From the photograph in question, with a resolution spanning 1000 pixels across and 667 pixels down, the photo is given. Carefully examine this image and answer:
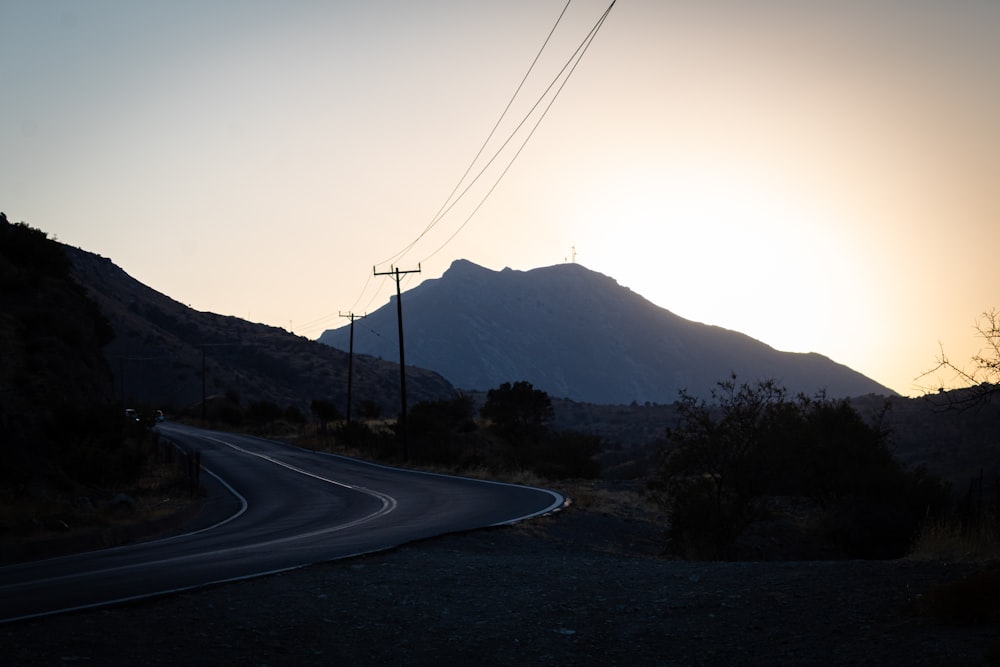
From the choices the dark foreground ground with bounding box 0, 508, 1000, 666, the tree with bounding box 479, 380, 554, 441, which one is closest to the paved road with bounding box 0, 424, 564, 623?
the dark foreground ground with bounding box 0, 508, 1000, 666

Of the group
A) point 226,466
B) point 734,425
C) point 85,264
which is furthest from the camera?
point 85,264

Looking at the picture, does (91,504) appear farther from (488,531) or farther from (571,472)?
(571,472)

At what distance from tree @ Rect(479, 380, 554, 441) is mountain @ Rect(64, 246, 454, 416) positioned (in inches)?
1303

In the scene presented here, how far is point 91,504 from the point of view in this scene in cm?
2064

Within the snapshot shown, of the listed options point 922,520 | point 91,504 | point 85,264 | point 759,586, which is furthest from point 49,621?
point 85,264

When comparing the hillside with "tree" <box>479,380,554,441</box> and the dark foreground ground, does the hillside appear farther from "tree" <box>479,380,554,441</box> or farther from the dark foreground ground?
"tree" <box>479,380,554,441</box>

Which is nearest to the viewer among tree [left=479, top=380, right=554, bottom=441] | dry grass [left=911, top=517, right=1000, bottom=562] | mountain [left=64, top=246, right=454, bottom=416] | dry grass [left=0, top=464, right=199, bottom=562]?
dry grass [left=911, top=517, right=1000, bottom=562]

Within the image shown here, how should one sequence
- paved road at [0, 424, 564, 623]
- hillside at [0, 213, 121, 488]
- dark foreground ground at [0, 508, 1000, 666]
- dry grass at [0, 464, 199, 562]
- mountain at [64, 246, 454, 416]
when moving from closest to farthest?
dark foreground ground at [0, 508, 1000, 666] < paved road at [0, 424, 564, 623] < dry grass at [0, 464, 199, 562] < hillside at [0, 213, 121, 488] < mountain at [64, 246, 454, 416]

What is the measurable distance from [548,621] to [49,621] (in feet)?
15.4

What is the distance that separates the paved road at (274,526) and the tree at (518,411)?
71.1 feet

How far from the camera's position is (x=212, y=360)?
11906 centimetres

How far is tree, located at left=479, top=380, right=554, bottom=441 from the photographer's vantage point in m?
66.3

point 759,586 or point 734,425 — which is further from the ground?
point 734,425

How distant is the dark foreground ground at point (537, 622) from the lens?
7.21 meters
